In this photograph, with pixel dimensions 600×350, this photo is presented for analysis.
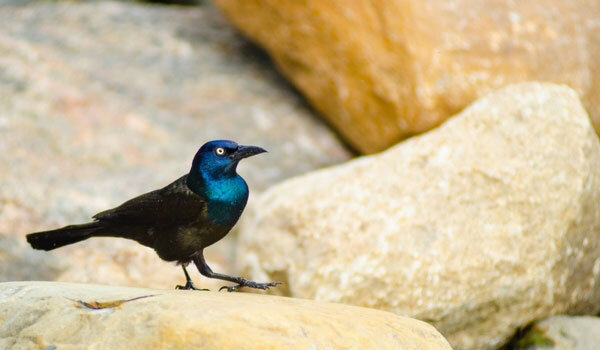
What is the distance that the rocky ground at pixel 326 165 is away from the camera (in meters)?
3.95

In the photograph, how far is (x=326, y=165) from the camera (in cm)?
771

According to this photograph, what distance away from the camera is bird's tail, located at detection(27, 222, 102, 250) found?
4.58 meters

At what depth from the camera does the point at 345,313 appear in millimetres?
3941

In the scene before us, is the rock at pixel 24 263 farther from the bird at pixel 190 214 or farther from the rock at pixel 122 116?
the bird at pixel 190 214

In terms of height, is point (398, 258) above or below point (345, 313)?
below

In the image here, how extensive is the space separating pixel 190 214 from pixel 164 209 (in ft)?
0.65

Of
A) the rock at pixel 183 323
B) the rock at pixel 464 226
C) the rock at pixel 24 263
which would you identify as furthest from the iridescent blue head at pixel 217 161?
the rock at pixel 24 263

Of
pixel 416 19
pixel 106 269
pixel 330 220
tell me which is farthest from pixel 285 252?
pixel 416 19

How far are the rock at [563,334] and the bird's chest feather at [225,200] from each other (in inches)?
92.4

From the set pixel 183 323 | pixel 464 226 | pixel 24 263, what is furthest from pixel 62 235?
pixel 464 226

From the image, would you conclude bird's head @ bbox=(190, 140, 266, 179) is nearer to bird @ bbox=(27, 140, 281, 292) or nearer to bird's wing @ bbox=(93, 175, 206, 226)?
bird @ bbox=(27, 140, 281, 292)

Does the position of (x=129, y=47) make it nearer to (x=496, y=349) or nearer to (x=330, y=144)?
(x=330, y=144)

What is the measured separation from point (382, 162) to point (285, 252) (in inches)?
38.2

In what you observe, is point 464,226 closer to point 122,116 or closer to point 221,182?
point 221,182
